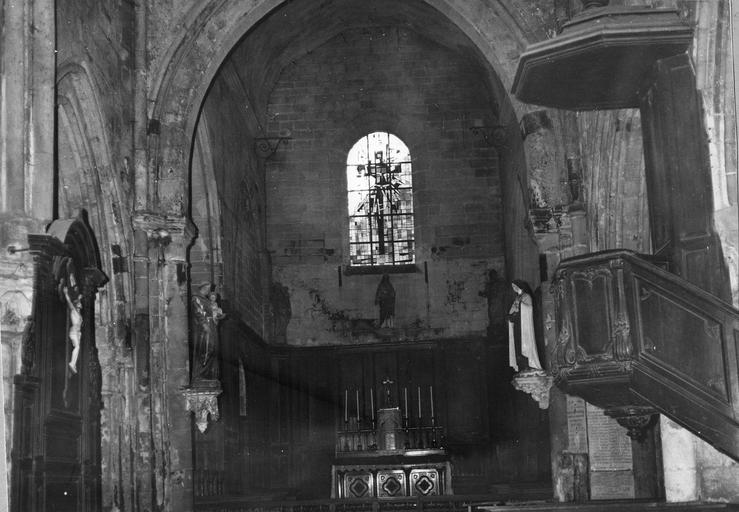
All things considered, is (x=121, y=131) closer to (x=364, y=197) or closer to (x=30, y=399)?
(x=30, y=399)

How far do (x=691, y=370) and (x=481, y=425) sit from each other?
44.7ft

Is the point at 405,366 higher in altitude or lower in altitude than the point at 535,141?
lower


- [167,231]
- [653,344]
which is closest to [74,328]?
[167,231]

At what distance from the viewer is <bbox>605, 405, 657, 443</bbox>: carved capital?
7.45 meters

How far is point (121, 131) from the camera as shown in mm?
12883

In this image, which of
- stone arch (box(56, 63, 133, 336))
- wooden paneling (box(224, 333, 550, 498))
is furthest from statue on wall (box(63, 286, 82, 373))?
wooden paneling (box(224, 333, 550, 498))

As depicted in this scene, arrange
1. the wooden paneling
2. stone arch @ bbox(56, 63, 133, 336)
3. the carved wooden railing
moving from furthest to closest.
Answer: the wooden paneling
stone arch @ bbox(56, 63, 133, 336)
the carved wooden railing

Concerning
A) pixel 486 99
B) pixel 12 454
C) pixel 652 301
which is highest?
pixel 486 99

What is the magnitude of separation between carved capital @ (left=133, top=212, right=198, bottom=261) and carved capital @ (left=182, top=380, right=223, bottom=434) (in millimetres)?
1599

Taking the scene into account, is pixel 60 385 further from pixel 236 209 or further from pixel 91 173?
pixel 236 209

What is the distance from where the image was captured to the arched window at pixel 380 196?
21734 millimetres

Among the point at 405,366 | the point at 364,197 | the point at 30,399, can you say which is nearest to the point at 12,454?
the point at 30,399

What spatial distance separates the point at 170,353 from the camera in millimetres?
13109

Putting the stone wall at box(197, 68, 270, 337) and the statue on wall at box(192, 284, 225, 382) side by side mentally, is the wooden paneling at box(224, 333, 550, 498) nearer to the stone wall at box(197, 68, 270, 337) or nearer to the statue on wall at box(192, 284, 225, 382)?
the stone wall at box(197, 68, 270, 337)
